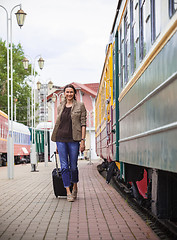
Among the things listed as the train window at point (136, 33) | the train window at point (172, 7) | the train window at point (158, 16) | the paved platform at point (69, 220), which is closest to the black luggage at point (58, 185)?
the paved platform at point (69, 220)

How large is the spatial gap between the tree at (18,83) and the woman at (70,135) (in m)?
47.9

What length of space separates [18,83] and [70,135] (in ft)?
171

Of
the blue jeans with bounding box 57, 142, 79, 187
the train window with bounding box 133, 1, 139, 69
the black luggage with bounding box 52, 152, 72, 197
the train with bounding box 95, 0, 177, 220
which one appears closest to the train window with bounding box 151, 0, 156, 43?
→ the train with bounding box 95, 0, 177, 220

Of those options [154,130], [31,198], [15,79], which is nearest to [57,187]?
[31,198]

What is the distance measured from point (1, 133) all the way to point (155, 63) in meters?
29.1

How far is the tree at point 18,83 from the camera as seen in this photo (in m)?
57.0

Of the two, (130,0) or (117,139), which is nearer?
(130,0)

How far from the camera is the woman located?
344 inches

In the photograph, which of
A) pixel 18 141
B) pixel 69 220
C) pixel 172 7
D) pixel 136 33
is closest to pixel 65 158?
pixel 69 220

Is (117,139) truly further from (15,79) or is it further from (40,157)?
(15,79)

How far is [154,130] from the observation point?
4562mm

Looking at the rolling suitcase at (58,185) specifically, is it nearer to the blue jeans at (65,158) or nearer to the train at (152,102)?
the blue jeans at (65,158)

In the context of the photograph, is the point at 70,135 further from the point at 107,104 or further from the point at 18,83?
the point at 18,83

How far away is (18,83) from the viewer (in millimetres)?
60219
